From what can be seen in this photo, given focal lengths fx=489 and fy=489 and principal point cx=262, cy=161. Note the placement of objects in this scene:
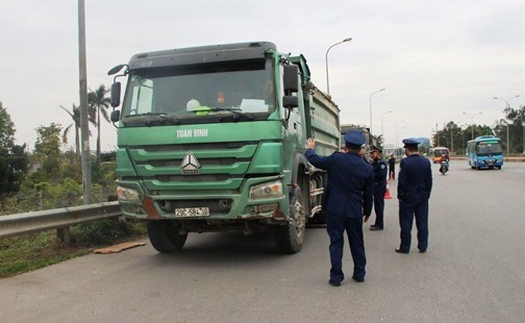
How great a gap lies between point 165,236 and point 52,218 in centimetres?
176

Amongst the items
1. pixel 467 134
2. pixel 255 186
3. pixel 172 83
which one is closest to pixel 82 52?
pixel 172 83

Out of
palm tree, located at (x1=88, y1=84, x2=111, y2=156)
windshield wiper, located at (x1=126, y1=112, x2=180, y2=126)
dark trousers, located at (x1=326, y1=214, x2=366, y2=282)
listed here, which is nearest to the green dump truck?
windshield wiper, located at (x1=126, y1=112, x2=180, y2=126)

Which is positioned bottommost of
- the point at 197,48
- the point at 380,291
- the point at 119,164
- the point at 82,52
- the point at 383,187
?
the point at 380,291

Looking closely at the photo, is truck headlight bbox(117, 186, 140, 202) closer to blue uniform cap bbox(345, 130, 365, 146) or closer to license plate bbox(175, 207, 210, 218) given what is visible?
license plate bbox(175, 207, 210, 218)

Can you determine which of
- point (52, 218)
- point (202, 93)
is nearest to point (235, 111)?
point (202, 93)

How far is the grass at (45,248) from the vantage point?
22.8 ft

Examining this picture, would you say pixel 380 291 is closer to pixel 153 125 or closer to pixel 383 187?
pixel 153 125

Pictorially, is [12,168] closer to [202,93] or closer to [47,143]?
[47,143]

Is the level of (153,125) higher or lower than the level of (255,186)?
higher

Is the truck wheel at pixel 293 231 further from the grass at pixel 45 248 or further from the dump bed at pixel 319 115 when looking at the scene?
the grass at pixel 45 248

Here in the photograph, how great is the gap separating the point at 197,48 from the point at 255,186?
2.14 meters

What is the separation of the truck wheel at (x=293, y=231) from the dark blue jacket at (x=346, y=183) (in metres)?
1.02

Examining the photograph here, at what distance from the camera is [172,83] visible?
6.88 meters

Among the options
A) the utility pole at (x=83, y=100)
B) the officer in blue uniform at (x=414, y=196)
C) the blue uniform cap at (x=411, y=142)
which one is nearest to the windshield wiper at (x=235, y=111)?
the officer in blue uniform at (x=414, y=196)
